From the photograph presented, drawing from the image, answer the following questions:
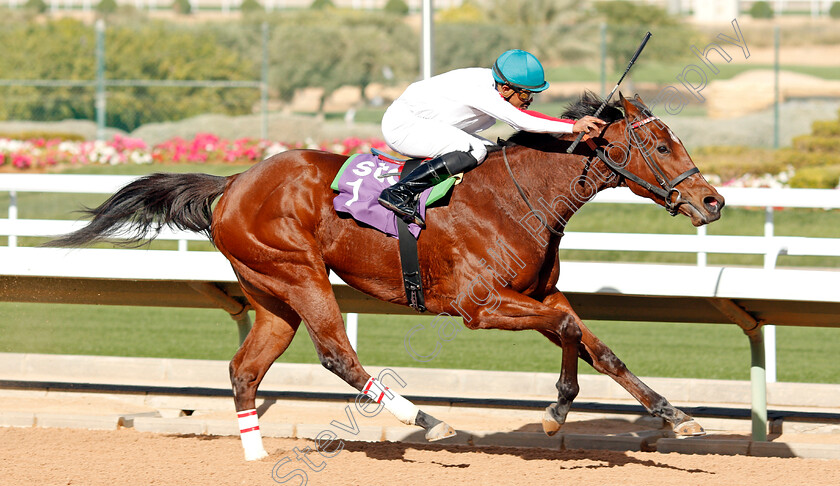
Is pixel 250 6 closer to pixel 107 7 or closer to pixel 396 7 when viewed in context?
pixel 107 7

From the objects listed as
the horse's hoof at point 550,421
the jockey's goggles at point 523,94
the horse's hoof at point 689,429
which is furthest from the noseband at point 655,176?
the horse's hoof at point 550,421

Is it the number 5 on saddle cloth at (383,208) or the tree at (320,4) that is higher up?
the tree at (320,4)

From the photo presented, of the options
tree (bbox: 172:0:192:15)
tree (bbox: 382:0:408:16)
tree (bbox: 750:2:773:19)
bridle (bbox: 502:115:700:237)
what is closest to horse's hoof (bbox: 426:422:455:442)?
bridle (bbox: 502:115:700:237)

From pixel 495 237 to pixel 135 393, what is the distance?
2809 mm

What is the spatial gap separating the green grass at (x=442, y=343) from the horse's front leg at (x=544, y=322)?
267cm

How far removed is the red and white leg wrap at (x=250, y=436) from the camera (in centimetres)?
469

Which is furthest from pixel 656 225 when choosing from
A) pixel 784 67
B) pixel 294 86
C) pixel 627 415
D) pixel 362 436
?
pixel 784 67

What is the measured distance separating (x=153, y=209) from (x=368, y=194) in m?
1.15

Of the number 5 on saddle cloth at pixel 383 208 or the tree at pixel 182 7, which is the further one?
the tree at pixel 182 7

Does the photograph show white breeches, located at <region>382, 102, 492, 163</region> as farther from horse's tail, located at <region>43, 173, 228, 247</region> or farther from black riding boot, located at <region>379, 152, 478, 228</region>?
horse's tail, located at <region>43, 173, 228, 247</region>

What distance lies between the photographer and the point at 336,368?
15.0 ft

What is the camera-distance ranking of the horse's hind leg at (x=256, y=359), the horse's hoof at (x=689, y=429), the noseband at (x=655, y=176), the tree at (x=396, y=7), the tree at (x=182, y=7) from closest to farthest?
the horse's hoof at (x=689, y=429) → the noseband at (x=655, y=176) → the horse's hind leg at (x=256, y=359) → the tree at (x=396, y=7) → the tree at (x=182, y=7)

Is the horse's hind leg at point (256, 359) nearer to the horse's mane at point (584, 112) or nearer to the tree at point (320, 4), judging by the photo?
the horse's mane at point (584, 112)

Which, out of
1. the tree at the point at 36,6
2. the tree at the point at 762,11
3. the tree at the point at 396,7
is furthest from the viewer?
the tree at the point at 396,7
